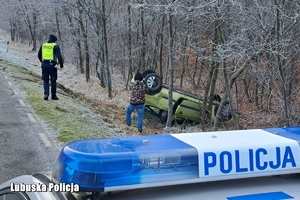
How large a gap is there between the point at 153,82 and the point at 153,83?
0.17 ft

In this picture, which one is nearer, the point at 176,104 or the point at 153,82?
the point at 153,82

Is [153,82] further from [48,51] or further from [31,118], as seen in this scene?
[31,118]

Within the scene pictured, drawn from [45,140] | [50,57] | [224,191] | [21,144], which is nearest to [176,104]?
[50,57]

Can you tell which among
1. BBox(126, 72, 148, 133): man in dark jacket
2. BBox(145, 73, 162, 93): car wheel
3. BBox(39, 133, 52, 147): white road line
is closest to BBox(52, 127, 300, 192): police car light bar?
BBox(39, 133, 52, 147): white road line

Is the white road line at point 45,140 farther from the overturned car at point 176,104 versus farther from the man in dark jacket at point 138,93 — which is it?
the overturned car at point 176,104

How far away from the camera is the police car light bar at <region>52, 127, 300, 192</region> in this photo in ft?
5.87

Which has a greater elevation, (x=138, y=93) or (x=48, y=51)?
(x=48, y=51)

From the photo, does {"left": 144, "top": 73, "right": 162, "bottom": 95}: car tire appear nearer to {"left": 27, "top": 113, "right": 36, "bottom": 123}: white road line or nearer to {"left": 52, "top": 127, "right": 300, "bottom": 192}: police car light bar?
{"left": 27, "top": 113, "right": 36, "bottom": 123}: white road line

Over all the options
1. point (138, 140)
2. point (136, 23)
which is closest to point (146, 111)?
point (136, 23)

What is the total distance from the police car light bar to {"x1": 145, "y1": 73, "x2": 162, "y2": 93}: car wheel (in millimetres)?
11159

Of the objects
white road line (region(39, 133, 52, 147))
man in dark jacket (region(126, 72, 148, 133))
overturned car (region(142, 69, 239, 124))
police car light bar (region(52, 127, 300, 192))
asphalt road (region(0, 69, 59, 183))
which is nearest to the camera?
police car light bar (region(52, 127, 300, 192))

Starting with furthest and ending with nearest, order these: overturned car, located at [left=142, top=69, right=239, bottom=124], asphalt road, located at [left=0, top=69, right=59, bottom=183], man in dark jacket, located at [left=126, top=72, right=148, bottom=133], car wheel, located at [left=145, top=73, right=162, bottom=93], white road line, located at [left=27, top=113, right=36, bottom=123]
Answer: overturned car, located at [left=142, top=69, right=239, bottom=124] → car wheel, located at [left=145, top=73, right=162, bottom=93] → man in dark jacket, located at [left=126, top=72, right=148, bottom=133] → white road line, located at [left=27, top=113, right=36, bottom=123] → asphalt road, located at [left=0, top=69, right=59, bottom=183]

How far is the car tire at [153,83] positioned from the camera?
43.8 ft

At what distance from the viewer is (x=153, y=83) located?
535 inches
